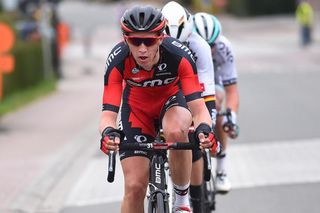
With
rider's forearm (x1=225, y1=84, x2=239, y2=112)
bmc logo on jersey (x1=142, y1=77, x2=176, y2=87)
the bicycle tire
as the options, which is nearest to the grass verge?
rider's forearm (x1=225, y1=84, x2=239, y2=112)

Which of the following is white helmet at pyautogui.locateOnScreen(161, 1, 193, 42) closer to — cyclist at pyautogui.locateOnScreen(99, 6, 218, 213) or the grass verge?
cyclist at pyautogui.locateOnScreen(99, 6, 218, 213)

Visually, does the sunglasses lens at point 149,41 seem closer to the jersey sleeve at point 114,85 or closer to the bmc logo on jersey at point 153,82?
the jersey sleeve at point 114,85

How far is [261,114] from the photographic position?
15664 mm

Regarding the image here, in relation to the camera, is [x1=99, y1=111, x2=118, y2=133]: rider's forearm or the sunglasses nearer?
the sunglasses

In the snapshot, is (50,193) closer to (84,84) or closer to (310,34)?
(84,84)

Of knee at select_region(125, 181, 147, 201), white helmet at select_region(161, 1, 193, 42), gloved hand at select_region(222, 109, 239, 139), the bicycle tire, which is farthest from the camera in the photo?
gloved hand at select_region(222, 109, 239, 139)

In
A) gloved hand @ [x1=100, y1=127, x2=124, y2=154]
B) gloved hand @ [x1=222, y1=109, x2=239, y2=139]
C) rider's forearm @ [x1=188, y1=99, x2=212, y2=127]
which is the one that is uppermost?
rider's forearm @ [x1=188, y1=99, x2=212, y2=127]

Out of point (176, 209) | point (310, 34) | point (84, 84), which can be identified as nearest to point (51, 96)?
point (84, 84)

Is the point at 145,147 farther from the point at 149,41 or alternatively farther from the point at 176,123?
the point at 149,41

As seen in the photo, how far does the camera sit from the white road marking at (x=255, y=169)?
9148mm

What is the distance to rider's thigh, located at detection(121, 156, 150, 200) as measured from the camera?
5.45 metres

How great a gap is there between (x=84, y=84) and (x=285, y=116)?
1025cm

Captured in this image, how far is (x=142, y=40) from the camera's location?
17.1 feet

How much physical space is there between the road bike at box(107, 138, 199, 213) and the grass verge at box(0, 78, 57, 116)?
997 cm
